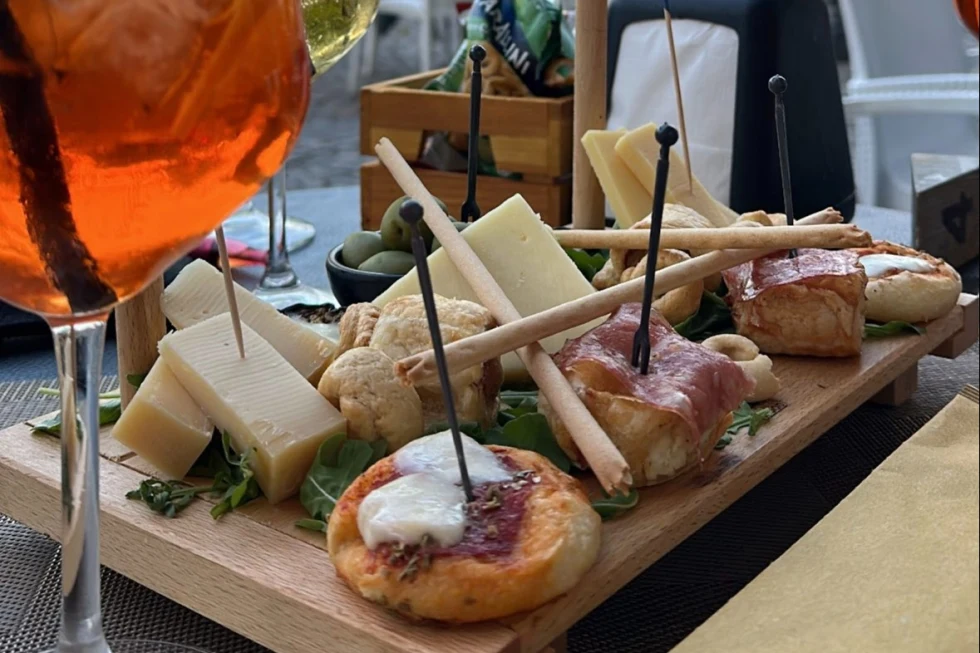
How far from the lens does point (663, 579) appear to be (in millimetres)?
749

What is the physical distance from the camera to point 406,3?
236 inches

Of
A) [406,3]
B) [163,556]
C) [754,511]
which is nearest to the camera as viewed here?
[163,556]

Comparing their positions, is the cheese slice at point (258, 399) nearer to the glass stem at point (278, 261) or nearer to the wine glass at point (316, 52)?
the wine glass at point (316, 52)

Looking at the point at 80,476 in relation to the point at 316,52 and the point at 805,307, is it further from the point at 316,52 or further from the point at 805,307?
the point at 316,52

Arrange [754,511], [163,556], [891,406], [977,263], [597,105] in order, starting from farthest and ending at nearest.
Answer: [977,263]
[597,105]
[891,406]
[754,511]
[163,556]

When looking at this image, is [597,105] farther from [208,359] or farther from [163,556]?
[163,556]

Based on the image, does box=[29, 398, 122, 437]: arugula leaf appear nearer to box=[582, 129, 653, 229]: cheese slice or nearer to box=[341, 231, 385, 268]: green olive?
box=[341, 231, 385, 268]: green olive

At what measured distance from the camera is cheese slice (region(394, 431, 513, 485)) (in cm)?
65

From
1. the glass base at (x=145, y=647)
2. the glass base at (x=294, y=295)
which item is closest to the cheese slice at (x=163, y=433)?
the glass base at (x=145, y=647)

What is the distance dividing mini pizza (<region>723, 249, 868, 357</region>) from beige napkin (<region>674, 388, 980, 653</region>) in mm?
349

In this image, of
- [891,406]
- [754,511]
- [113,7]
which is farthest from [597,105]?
[113,7]

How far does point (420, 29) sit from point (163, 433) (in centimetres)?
541

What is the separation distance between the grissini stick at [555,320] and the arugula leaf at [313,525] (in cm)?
10

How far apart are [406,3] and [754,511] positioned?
5.47m
